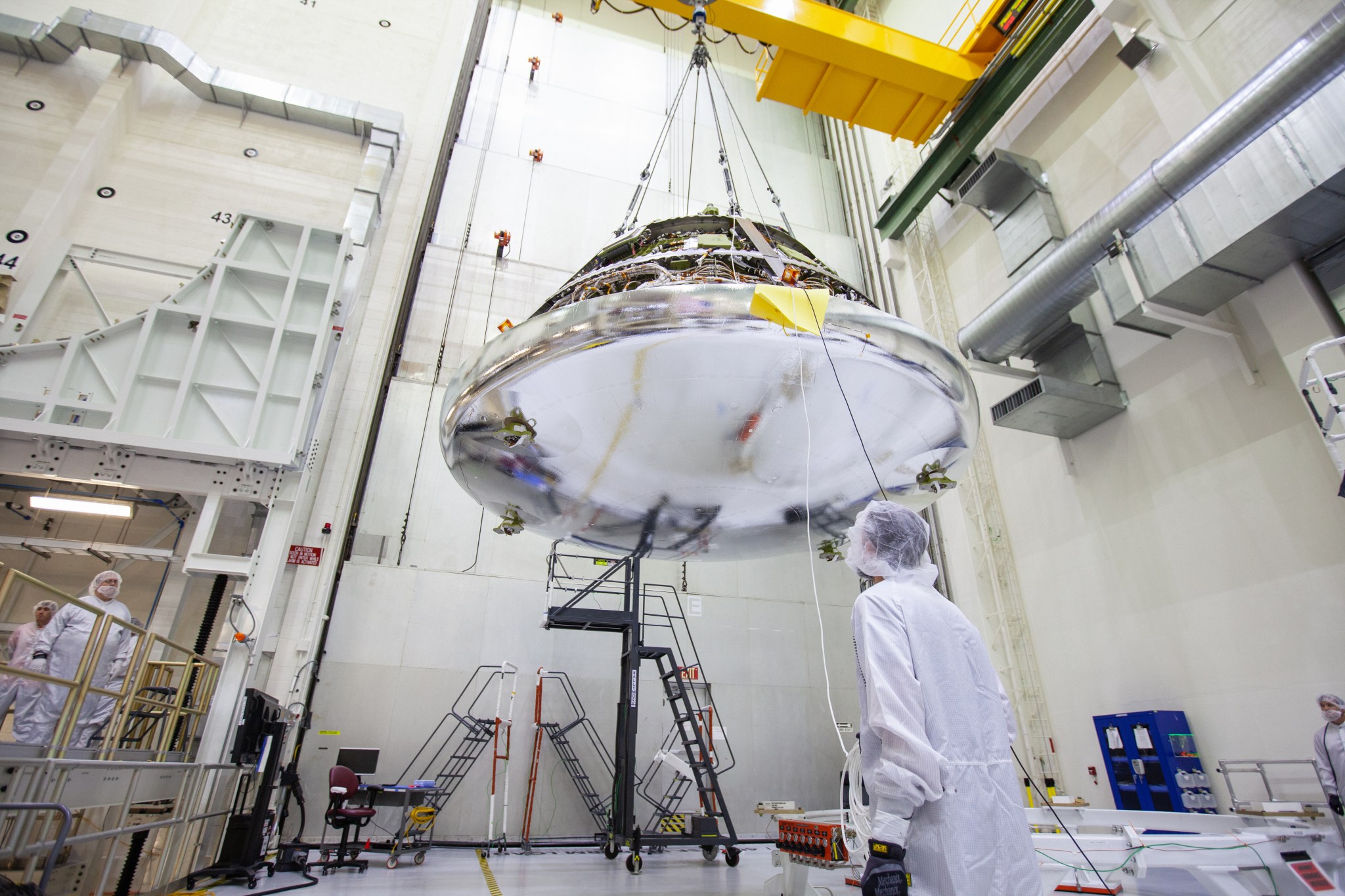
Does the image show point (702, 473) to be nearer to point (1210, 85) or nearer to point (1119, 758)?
point (1119, 758)

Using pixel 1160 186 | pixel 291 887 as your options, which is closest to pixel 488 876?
pixel 291 887

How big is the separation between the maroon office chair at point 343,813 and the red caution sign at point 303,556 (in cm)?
350

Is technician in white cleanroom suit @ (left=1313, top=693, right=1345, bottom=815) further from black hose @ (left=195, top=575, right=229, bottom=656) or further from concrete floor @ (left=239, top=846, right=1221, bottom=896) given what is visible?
black hose @ (left=195, top=575, right=229, bottom=656)

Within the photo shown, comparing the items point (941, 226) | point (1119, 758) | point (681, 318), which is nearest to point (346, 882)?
point (681, 318)

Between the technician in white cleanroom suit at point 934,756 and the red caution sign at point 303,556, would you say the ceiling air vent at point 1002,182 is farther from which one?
the red caution sign at point 303,556

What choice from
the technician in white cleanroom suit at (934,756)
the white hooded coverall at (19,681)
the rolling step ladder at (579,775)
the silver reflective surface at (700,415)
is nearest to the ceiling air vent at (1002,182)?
the silver reflective surface at (700,415)

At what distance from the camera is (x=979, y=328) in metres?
9.70

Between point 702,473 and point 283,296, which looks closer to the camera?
point 702,473

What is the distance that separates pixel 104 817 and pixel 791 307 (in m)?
6.28

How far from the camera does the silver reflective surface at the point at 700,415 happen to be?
367cm

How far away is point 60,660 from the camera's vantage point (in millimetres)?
5449

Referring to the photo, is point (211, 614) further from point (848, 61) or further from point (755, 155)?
point (848, 61)

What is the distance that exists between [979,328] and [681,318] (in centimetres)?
774

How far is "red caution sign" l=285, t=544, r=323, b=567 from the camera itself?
9.38 meters
